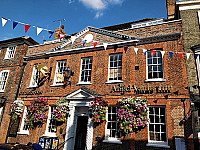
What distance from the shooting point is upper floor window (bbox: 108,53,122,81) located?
10773 mm

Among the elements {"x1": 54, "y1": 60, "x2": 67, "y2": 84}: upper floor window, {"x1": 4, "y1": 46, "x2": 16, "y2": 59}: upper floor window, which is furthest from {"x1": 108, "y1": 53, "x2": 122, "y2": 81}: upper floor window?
{"x1": 4, "y1": 46, "x2": 16, "y2": 59}: upper floor window

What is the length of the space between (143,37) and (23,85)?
1085 centimetres

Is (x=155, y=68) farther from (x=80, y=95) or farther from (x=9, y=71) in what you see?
(x=9, y=71)

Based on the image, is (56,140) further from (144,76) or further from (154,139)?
(144,76)

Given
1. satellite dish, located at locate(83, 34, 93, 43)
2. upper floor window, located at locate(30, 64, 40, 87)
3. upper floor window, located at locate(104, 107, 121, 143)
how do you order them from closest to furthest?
upper floor window, located at locate(104, 107, 121, 143), satellite dish, located at locate(83, 34, 93, 43), upper floor window, located at locate(30, 64, 40, 87)

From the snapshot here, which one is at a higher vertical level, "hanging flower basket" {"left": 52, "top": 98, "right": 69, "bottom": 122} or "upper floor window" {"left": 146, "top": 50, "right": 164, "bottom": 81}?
"upper floor window" {"left": 146, "top": 50, "right": 164, "bottom": 81}

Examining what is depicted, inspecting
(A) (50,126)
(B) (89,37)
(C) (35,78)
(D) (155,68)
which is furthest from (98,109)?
(C) (35,78)

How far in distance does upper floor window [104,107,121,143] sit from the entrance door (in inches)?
70.9

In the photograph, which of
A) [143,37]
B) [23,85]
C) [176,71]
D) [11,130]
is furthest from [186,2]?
[11,130]

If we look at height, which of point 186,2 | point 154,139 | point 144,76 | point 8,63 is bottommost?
point 154,139

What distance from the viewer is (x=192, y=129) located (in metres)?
7.90

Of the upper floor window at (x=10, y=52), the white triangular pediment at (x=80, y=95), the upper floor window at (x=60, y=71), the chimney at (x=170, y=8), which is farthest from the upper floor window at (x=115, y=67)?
the upper floor window at (x=10, y=52)

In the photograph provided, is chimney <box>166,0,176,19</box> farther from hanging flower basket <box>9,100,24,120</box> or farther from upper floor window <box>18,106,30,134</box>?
upper floor window <box>18,106,30,134</box>

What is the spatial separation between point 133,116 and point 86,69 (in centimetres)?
502
